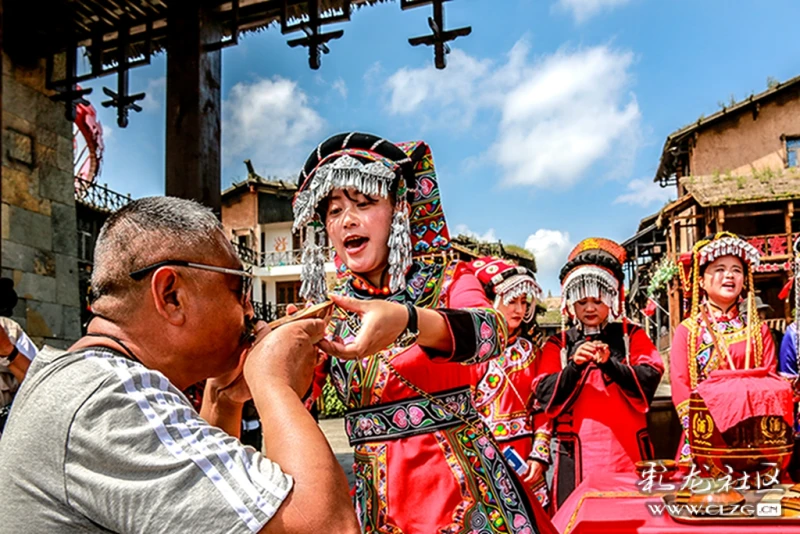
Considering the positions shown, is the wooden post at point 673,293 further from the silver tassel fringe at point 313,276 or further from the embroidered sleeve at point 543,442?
the silver tassel fringe at point 313,276

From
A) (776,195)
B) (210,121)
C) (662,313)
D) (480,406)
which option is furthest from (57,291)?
(662,313)

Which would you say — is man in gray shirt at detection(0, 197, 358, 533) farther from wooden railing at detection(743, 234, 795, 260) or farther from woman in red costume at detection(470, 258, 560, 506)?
wooden railing at detection(743, 234, 795, 260)

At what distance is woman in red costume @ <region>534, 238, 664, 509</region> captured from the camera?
3.79 meters

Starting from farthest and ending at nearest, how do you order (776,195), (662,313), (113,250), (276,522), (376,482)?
(662,313)
(776,195)
(376,482)
(113,250)
(276,522)

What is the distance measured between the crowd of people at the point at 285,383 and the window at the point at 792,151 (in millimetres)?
29104

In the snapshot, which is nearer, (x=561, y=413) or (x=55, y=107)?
(x=561, y=413)

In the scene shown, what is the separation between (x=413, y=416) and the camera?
6.27 ft

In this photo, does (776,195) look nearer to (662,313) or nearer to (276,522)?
(662,313)

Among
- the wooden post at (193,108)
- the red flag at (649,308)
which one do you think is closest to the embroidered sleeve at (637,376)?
the wooden post at (193,108)

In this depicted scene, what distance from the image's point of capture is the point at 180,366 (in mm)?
1388

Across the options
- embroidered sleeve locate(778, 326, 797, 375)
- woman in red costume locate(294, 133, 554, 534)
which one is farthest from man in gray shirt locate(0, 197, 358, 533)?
embroidered sleeve locate(778, 326, 797, 375)

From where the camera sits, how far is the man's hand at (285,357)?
4.12ft

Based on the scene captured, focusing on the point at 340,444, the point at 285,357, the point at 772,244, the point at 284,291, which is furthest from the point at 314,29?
the point at 284,291

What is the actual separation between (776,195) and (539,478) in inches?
919
